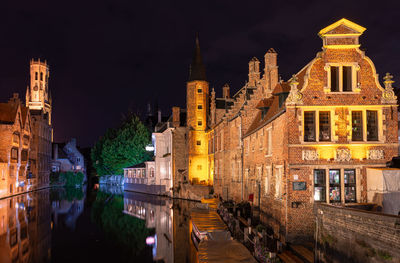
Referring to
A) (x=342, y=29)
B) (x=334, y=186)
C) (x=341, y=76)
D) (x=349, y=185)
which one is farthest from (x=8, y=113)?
(x=349, y=185)

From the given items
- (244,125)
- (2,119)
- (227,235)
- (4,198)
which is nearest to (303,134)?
(227,235)

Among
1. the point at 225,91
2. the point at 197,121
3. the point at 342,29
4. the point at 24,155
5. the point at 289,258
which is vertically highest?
the point at 225,91

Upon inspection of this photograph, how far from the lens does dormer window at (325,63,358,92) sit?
65.6 feet

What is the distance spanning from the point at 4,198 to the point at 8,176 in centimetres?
444

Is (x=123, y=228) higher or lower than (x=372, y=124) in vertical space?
lower

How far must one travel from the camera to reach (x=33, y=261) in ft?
64.0

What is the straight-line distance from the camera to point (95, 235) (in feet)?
91.5

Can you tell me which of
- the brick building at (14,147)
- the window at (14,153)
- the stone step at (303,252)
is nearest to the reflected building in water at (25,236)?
the stone step at (303,252)

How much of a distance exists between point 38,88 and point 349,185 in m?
127

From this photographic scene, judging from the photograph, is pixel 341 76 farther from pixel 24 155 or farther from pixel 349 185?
pixel 24 155

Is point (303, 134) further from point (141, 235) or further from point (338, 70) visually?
point (141, 235)

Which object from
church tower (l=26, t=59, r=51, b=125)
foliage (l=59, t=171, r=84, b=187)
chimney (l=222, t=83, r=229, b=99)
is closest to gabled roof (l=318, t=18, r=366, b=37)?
chimney (l=222, t=83, r=229, b=99)

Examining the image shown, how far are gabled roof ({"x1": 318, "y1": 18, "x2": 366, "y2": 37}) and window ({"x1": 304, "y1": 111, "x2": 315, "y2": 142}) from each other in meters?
4.55

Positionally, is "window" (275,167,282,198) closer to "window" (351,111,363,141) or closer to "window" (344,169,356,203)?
"window" (344,169,356,203)
